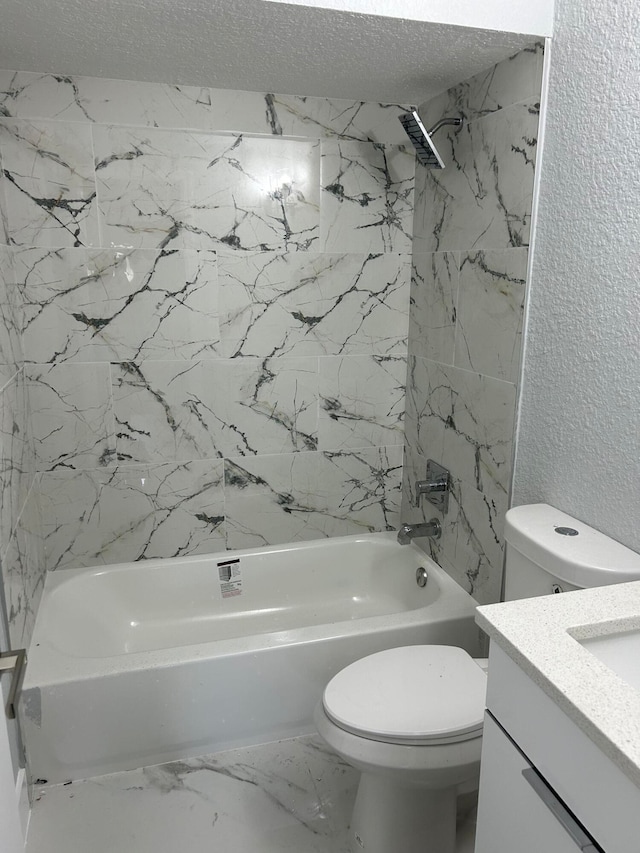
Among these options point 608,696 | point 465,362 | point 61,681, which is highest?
point 465,362

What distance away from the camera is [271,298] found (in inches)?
93.4

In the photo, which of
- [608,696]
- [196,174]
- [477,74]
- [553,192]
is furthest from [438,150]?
[608,696]

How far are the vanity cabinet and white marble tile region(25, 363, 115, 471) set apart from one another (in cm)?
174

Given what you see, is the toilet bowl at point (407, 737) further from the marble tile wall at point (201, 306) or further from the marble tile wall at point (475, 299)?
the marble tile wall at point (201, 306)

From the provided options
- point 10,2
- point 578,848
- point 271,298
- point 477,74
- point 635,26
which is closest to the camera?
point 578,848

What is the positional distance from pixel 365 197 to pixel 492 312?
79 centimetres

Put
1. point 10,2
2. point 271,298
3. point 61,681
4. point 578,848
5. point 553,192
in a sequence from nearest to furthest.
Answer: point 578,848, point 10,2, point 553,192, point 61,681, point 271,298

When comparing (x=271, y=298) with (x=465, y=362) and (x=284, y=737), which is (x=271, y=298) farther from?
(x=284, y=737)

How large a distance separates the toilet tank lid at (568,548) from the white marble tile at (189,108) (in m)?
1.57

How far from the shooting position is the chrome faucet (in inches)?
92.4

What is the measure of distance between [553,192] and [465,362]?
0.63 meters

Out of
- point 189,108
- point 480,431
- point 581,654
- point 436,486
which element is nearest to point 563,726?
point 581,654

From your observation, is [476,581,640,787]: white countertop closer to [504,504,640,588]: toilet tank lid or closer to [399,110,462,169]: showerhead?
[504,504,640,588]: toilet tank lid

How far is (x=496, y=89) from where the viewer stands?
1.81 metres
